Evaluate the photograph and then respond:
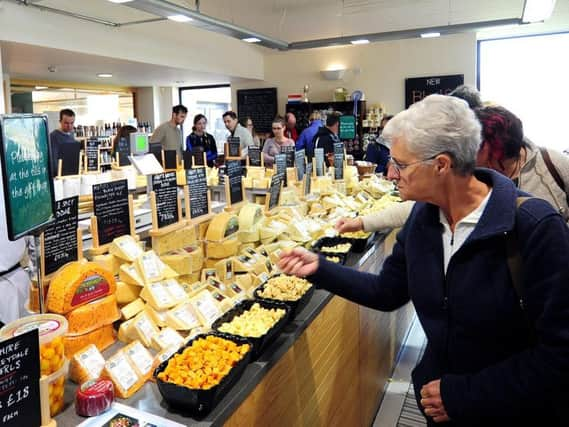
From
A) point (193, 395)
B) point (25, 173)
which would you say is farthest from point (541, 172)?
point (25, 173)

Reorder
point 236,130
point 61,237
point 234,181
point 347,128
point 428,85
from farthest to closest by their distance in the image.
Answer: point 428,85 < point 236,130 < point 347,128 < point 234,181 < point 61,237

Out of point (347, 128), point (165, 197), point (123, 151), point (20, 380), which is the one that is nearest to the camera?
point (20, 380)

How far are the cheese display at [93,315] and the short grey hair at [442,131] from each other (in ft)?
3.68

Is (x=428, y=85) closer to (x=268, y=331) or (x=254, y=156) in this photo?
(x=254, y=156)

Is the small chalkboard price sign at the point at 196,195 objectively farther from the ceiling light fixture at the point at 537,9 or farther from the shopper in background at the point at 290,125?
the shopper in background at the point at 290,125

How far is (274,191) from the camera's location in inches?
137

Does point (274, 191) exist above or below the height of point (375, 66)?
below

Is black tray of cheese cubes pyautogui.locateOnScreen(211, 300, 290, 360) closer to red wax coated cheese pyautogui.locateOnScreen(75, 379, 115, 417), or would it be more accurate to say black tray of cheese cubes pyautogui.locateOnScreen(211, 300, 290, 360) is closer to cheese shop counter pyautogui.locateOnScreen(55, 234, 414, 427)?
cheese shop counter pyautogui.locateOnScreen(55, 234, 414, 427)

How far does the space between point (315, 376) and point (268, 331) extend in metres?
0.51

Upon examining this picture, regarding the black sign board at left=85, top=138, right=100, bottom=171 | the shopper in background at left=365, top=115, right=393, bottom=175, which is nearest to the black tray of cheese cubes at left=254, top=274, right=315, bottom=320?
the black sign board at left=85, top=138, right=100, bottom=171

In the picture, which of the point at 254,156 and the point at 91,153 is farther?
the point at 91,153

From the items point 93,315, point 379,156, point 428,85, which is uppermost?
point 428,85

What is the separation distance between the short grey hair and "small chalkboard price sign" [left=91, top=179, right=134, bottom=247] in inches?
50.1

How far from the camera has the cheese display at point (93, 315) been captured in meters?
1.63
